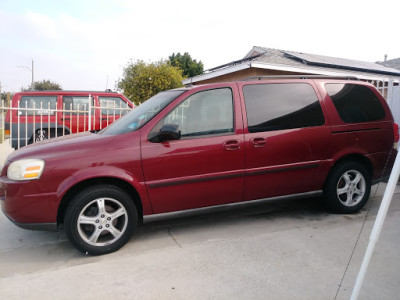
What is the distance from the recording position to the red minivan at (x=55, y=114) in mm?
8375

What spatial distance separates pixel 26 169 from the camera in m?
3.15

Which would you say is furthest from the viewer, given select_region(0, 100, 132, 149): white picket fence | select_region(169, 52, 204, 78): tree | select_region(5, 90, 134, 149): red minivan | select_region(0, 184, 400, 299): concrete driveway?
select_region(169, 52, 204, 78): tree

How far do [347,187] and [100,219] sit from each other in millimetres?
3056

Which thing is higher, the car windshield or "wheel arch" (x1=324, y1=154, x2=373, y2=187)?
the car windshield

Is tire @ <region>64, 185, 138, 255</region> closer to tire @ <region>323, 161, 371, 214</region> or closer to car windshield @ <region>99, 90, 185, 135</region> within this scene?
car windshield @ <region>99, 90, 185, 135</region>

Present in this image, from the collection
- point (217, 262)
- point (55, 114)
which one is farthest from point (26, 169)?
point (55, 114)

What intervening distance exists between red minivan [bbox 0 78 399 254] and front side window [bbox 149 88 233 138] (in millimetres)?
11

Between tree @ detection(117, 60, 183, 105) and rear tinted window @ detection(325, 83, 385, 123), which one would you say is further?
tree @ detection(117, 60, 183, 105)

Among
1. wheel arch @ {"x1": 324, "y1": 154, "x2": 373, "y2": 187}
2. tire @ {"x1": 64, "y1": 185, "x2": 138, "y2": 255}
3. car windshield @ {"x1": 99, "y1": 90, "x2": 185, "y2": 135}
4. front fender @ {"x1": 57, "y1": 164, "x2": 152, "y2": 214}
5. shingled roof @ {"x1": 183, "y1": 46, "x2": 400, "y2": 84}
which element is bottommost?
tire @ {"x1": 64, "y1": 185, "x2": 138, "y2": 255}

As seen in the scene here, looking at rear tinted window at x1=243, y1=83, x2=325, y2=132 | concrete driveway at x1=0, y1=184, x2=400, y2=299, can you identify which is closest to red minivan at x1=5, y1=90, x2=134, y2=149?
concrete driveway at x1=0, y1=184, x2=400, y2=299

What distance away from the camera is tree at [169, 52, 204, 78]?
38094mm

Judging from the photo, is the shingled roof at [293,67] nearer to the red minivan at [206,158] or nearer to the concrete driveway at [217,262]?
the red minivan at [206,158]

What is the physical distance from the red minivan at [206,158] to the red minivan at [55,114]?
502 cm

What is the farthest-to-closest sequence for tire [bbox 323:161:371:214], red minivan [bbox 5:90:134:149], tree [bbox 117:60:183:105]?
tree [bbox 117:60:183:105] → red minivan [bbox 5:90:134:149] → tire [bbox 323:161:371:214]
